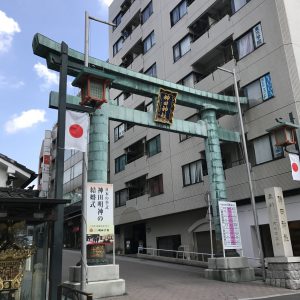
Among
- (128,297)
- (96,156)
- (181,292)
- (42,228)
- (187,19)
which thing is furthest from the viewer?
(187,19)

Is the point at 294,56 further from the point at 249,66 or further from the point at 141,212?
the point at 141,212

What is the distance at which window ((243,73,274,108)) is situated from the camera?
20.7 m

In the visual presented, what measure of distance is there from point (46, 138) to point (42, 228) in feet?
54.2

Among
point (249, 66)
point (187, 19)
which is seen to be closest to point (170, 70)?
point (187, 19)

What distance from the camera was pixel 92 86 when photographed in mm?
11609

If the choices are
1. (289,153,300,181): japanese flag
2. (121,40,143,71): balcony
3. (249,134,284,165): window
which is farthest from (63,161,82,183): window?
(289,153,300,181): japanese flag

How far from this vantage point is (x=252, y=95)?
21.9m

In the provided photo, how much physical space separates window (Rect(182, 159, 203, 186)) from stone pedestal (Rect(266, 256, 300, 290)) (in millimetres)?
10714

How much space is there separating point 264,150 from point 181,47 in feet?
42.9

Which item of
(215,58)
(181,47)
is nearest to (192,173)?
(215,58)

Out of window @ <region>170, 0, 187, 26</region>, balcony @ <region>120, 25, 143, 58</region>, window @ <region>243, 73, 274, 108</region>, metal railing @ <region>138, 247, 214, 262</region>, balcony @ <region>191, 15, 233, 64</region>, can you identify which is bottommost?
metal railing @ <region>138, 247, 214, 262</region>

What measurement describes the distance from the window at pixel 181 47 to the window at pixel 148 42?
4.52m

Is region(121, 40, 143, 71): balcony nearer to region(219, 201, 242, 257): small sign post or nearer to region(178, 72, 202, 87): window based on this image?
region(178, 72, 202, 87): window

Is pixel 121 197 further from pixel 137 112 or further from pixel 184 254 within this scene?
pixel 137 112
